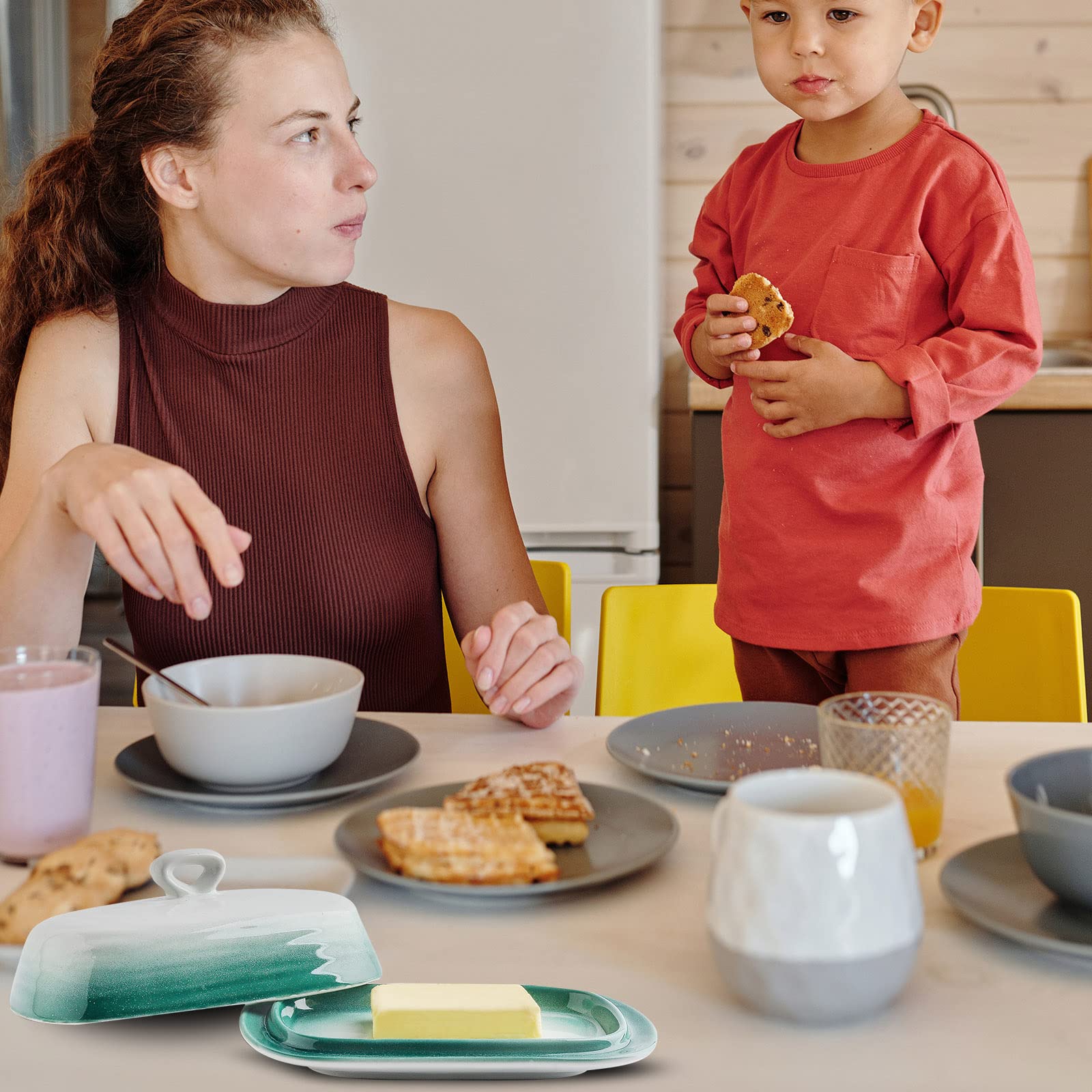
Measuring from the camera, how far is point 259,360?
4.44ft

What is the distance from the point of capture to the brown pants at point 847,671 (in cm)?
141

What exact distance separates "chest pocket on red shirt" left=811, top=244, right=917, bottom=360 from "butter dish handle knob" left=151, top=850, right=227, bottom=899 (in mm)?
962

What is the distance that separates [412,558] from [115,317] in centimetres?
40

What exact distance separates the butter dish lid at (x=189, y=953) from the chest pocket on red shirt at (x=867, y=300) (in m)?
0.95

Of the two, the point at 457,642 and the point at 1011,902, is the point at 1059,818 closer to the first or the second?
the point at 1011,902

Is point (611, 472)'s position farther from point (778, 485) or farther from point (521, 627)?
point (521, 627)

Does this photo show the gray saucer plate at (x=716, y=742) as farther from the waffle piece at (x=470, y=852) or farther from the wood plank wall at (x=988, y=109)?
the wood plank wall at (x=988, y=109)

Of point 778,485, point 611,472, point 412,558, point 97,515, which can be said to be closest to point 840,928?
point 97,515

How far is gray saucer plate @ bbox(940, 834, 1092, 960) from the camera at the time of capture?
61cm

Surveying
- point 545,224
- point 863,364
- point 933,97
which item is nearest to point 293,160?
point 863,364

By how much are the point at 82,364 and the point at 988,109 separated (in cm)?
218

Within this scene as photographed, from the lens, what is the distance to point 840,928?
542 millimetres

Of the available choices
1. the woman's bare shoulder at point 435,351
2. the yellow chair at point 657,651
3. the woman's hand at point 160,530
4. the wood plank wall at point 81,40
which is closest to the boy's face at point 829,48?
the woman's bare shoulder at point 435,351

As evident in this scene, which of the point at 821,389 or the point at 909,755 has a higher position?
the point at 821,389
